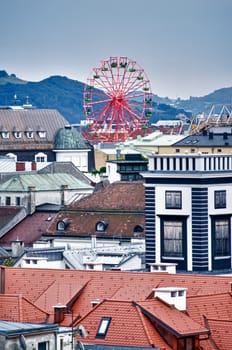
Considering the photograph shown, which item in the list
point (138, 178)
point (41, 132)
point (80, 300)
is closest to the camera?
point (80, 300)

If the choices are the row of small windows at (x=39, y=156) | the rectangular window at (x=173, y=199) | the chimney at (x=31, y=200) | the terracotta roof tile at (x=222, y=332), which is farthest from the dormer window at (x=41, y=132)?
the terracotta roof tile at (x=222, y=332)

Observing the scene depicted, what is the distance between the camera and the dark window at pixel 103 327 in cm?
5634

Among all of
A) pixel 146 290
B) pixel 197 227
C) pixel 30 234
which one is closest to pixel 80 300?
pixel 146 290

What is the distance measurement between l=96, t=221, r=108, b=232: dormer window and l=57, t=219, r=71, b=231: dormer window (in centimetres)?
144

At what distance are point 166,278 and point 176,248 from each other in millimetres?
14582

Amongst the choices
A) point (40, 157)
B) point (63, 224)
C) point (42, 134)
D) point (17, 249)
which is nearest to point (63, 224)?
point (63, 224)

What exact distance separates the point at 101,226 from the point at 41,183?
82.4ft

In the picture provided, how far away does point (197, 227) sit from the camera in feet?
262

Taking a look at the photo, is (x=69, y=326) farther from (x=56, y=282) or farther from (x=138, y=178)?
(x=138, y=178)

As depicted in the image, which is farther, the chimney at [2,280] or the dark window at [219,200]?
the dark window at [219,200]

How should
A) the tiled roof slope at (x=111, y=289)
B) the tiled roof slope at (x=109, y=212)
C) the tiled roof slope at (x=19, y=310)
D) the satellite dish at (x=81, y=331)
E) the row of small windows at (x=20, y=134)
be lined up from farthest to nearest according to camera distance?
the row of small windows at (x=20, y=134), the tiled roof slope at (x=109, y=212), the tiled roof slope at (x=111, y=289), the tiled roof slope at (x=19, y=310), the satellite dish at (x=81, y=331)

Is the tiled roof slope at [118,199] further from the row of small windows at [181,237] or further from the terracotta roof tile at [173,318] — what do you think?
the terracotta roof tile at [173,318]

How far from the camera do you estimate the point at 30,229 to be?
116125 mm

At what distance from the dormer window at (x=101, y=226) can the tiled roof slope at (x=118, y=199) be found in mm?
1583
